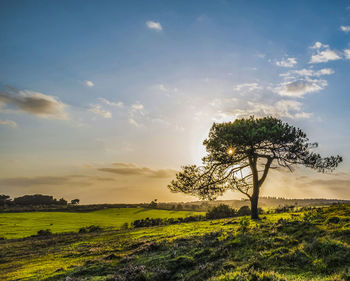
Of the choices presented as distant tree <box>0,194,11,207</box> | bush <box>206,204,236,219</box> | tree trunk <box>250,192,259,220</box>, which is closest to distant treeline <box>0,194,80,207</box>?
distant tree <box>0,194,11,207</box>

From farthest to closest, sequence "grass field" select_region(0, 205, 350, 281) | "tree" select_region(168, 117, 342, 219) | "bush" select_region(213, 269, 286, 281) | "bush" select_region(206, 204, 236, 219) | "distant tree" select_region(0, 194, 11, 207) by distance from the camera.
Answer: "distant tree" select_region(0, 194, 11, 207) < "bush" select_region(206, 204, 236, 219) < "tree" select_region(168, 117, 342, 219) < "grass field" select_region(0, 205, 350, 281) < "bush" select_region(213, 269, 286, 281)

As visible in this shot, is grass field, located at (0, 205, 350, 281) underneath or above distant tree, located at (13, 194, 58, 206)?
above

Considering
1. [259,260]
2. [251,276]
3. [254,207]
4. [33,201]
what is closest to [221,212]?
[254,207]

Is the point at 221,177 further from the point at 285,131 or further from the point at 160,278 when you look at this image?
the point at 160,278

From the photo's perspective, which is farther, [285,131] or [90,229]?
[90,229]

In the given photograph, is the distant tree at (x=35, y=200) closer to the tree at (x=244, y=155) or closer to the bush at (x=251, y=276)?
the tree at (x=244, y=155)

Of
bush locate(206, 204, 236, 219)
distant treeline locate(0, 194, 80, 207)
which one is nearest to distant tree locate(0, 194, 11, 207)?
distant treeline locate(0, 194, 80, 207)

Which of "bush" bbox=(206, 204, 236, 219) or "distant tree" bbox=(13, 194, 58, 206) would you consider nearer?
"bush" bbox=(206, 204, 236, 219)

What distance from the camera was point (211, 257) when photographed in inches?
446

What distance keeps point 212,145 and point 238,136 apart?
349 cm

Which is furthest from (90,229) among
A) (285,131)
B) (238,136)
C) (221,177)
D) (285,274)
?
(285,274)

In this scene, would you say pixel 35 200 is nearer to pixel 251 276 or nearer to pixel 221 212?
pixel 221 212

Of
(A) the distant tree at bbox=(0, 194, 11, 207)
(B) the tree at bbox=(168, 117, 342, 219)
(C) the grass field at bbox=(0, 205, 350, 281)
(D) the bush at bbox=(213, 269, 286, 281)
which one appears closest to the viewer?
(D) the bush at bbox=(213, 269, 286, 281)

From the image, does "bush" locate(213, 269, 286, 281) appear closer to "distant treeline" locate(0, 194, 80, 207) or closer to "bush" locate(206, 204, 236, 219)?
"bush" locate(206, 204, 236, 219)
